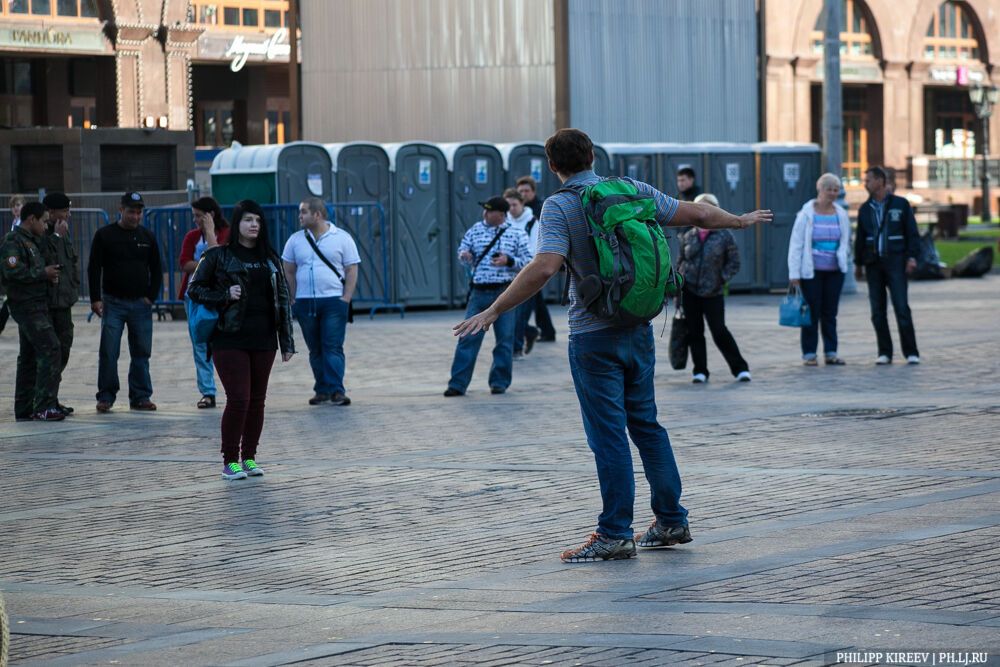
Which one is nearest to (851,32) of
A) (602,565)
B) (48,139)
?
(48,139)

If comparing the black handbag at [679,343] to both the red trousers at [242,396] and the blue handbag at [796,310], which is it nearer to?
the blue handbag at [796,310]

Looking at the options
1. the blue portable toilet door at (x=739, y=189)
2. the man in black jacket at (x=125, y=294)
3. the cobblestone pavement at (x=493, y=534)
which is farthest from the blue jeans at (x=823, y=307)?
the blue portable toilet door at (x=739, y=189)

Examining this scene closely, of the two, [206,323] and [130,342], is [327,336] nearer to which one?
[130,342]

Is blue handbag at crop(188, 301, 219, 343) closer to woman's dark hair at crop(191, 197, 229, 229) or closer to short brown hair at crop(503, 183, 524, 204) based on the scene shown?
woman's dark hair at crop(191, 197, 229, 229)

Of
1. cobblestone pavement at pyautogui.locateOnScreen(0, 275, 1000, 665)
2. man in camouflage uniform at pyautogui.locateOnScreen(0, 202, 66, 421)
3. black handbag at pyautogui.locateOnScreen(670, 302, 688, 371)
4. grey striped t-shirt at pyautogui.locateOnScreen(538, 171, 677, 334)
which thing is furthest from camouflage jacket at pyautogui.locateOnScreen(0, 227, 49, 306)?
grey striped t-shirt at pyautogui.locateOnScreen(538, 171, 677, 334)

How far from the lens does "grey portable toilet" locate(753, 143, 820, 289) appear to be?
28.1m

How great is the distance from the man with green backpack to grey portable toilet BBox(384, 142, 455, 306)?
1764 centimetres

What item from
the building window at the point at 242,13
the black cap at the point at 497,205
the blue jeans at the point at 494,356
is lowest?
the blue jeans at the point at 494,356

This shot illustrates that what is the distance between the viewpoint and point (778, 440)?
1088cm

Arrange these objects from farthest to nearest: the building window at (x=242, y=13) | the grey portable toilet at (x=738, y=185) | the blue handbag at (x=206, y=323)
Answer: the building window at (x=242, y=13) < the grey portable toilet at (x=738, y=185) < the blue handbag at (x=206, y=323)

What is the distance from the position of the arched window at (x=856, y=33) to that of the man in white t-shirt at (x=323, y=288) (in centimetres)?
5068

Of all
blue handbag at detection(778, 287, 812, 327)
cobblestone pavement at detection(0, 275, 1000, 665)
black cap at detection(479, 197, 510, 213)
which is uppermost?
black cap at detection(479, 197, 510, 213)

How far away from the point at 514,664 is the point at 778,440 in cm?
575

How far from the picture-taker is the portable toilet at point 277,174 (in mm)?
24250
